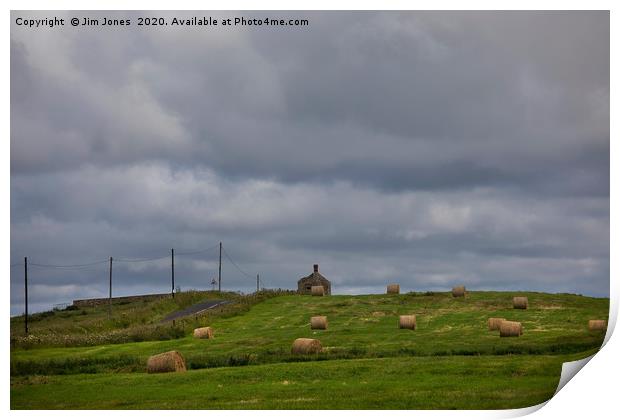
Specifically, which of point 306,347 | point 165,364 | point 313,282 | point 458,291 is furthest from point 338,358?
point 313,282

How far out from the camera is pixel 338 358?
4525cm

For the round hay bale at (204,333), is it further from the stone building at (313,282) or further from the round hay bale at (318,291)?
the stone building at (313,282)

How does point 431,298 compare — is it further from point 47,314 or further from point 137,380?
point 47,314

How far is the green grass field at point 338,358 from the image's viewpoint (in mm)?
33031

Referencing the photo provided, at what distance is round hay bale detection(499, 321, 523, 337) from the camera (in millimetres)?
52656

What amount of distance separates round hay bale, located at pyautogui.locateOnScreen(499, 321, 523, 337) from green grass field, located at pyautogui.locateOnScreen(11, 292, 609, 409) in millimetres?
675

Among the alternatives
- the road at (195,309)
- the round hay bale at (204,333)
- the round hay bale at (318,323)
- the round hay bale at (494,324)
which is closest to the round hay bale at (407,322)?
the round hay bale at (494,324)

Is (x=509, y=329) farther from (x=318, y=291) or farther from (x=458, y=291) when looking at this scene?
(x=318, y=291)

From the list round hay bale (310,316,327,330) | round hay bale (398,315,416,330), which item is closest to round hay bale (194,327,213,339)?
round hay bale (310,316,327,330)

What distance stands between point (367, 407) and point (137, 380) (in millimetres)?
13055

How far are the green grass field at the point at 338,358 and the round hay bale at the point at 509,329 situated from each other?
0.68 m

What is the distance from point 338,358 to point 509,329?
13.2 metres
